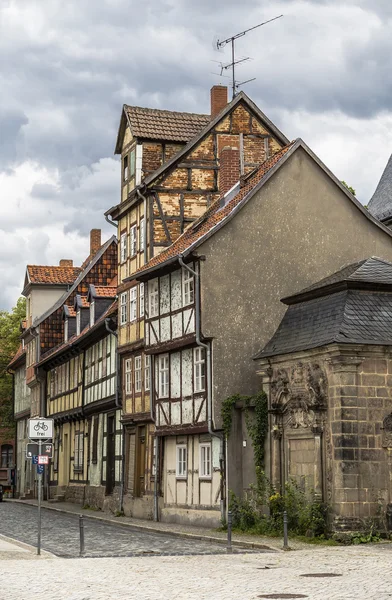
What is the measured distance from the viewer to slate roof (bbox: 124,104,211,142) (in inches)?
1506

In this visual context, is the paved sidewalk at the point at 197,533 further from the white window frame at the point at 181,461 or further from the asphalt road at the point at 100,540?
the white window frame at the point at 181,461

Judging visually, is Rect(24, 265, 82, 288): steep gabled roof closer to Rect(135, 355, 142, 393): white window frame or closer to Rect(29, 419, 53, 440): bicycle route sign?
Rect(135, 355, 142, 393): white window frame

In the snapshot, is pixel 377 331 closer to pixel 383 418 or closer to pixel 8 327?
pixel 383 418

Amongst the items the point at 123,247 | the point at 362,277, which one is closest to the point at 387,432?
the point at 362,277

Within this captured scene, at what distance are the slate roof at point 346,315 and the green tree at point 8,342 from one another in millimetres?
46520

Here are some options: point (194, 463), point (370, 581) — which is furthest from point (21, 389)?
point (370, 581)

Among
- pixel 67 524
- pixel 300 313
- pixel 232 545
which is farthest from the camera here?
pixel 67 524

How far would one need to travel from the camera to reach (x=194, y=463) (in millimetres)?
32031

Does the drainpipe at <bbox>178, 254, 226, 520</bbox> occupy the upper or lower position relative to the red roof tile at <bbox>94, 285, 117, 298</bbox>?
lower

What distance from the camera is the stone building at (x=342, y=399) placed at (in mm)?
24672

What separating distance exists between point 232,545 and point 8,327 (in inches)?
2008

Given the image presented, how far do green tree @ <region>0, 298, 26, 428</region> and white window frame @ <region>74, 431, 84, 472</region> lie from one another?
22.9 meters

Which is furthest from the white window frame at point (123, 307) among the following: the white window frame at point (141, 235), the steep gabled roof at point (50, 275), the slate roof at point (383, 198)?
the steep gabled roof at point (50, 275)

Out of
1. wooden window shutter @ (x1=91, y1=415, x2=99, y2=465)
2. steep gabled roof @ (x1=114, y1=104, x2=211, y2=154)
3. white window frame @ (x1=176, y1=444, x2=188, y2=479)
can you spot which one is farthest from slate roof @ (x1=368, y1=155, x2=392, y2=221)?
wooden window shutter @ (x1=91, y1=415, x2=99, y2=465)
